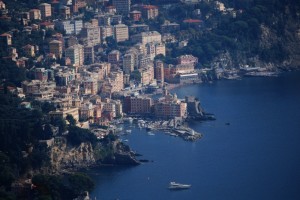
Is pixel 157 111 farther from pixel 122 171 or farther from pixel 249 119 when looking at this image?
pixel 122 171

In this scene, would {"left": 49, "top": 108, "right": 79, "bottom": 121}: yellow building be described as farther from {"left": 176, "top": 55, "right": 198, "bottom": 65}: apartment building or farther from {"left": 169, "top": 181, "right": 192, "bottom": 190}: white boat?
{"left": 176, "top": 55, "right": 198, "bottom": 65}: apartment building

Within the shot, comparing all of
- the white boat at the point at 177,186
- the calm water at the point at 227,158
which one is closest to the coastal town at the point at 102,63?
the calm water at the point at 227,158

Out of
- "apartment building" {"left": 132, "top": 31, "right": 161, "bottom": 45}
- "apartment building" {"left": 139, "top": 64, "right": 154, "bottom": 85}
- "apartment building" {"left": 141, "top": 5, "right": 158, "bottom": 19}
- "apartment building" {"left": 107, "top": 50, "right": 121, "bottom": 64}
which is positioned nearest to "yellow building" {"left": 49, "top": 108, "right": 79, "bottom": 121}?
"apartment building" {"left": 139, "top": 64, "right": 154, "bottom": 85}

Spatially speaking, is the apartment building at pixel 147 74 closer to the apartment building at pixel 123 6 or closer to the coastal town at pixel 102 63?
the coastal town at pixel 102 63

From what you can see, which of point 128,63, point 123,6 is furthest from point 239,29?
point 128,63

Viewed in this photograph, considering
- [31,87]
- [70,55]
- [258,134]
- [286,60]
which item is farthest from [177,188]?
[286,60]

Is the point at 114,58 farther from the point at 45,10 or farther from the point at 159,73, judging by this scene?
the point at 45,10
